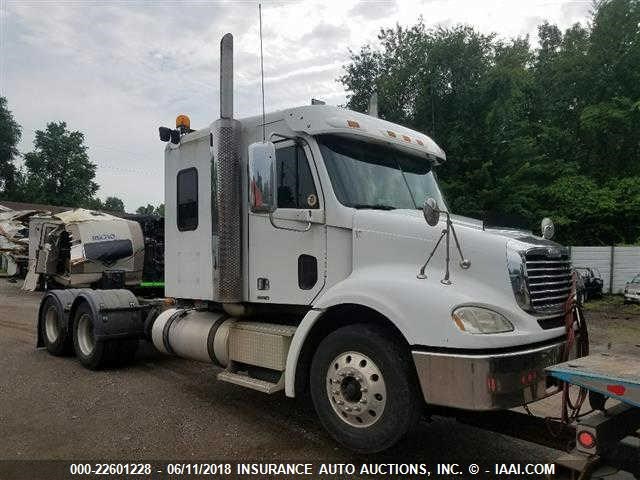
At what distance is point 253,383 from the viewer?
4.65 m

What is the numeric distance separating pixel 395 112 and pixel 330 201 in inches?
891

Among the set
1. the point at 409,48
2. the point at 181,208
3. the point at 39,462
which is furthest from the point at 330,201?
the point at 409,48

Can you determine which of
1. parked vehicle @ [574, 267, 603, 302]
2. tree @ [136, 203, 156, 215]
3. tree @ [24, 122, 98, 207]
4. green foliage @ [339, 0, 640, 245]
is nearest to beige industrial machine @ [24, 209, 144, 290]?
tree @ [136, 203, 156, 215]

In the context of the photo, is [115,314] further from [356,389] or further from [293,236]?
[356,389]

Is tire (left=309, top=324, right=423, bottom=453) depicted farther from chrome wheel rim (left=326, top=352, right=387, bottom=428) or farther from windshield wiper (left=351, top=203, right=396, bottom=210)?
windshield wiper (left=351, top=203, right=396, bottom=210)

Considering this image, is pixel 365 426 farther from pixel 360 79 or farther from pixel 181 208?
pixel 360 79

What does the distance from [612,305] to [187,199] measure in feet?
57.4

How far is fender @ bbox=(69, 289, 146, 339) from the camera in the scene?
6637 mm

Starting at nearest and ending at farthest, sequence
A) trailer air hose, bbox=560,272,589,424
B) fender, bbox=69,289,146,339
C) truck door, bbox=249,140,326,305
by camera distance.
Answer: trailer air hose, bbox=560,272,589,424 → truck door, bbox=249,140,326,305 → fender, bbox=69,289,146,339

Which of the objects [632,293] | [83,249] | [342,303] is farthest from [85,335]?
[632,293]

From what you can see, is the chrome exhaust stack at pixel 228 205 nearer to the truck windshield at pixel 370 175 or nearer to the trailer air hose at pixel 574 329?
the truck windshield at pixel 370 175

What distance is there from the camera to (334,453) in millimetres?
4230

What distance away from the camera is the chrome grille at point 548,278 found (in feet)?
11.9

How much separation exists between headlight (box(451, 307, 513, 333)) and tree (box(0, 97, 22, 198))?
2695 inches
